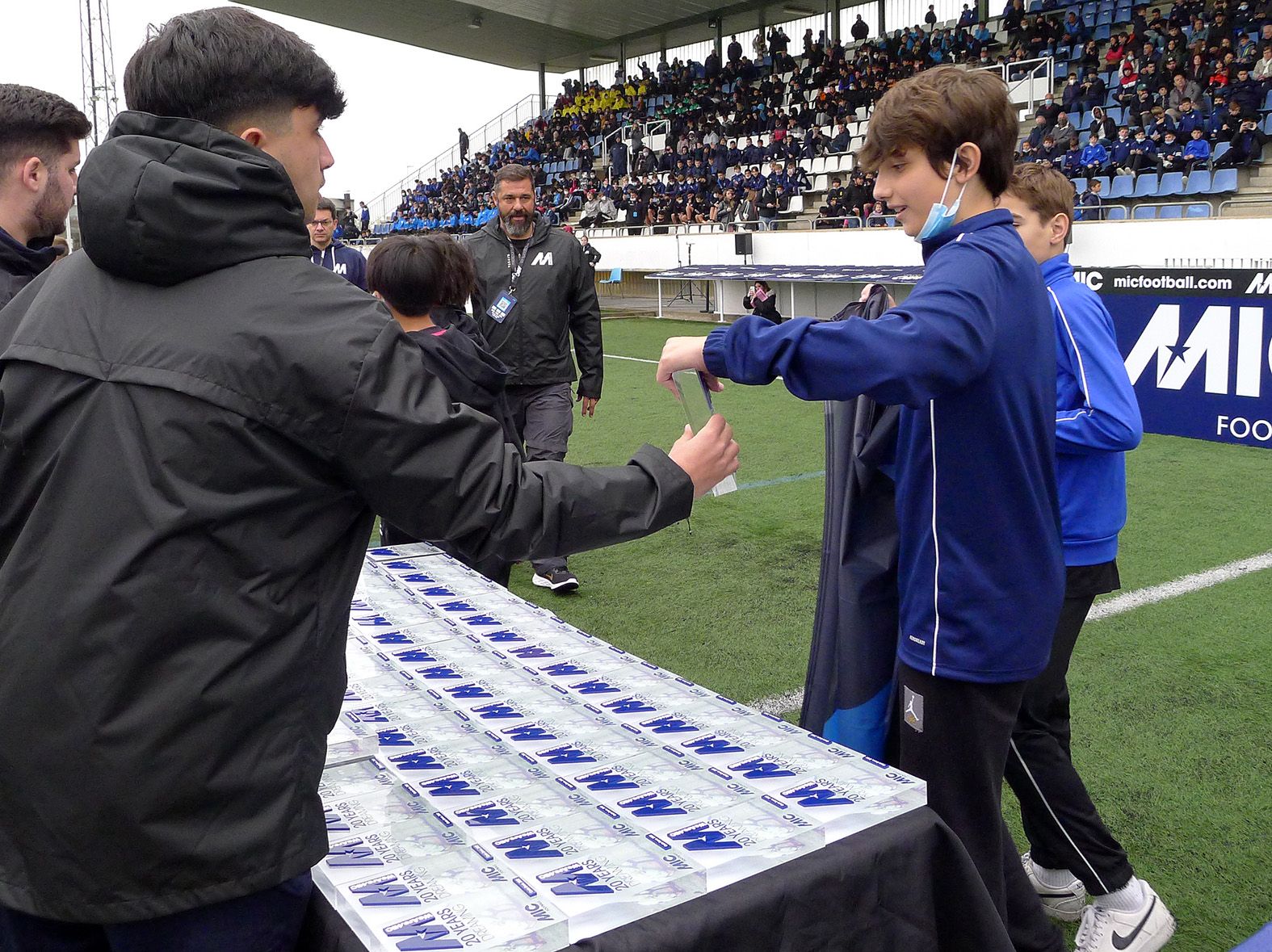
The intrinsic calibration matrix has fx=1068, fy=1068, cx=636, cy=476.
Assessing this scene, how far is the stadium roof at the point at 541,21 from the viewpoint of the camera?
3391 centimetres

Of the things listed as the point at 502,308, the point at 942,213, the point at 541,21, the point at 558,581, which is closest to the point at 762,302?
the point at 502,308

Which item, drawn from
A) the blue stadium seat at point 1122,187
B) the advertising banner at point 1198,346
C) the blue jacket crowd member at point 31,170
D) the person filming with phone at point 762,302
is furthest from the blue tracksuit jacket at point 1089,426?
the blue stadium seat at point 1122,187

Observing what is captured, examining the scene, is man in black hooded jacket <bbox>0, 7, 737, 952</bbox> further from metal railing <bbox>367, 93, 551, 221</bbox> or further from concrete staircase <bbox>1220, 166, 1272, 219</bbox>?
metal railing <bbox>367, 93, 551, 221</bbox>

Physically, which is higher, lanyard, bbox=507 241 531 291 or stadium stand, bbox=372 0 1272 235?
stadium stand, bbox=372 0 1272 235

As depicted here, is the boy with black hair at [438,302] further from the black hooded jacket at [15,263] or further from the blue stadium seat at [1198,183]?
the blue stadium seat at [1198,183]

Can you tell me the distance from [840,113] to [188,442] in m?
25.9

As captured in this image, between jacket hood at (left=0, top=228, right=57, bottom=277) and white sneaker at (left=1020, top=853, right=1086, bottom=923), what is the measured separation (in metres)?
2.98

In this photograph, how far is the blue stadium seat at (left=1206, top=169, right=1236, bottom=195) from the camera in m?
15.4

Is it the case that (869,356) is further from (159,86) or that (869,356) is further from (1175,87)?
(1175,87)

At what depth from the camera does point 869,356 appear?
162cm

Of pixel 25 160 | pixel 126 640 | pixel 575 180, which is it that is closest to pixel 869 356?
pixel 126 640

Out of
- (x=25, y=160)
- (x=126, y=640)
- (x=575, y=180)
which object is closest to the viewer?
(x=126, y=640)

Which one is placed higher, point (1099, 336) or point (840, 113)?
point (840, 113)

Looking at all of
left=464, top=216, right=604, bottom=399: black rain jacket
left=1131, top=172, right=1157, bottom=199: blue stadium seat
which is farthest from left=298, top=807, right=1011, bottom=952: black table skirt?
left=1131, top=172, right=1157, bottom=199: blue stadium seat
